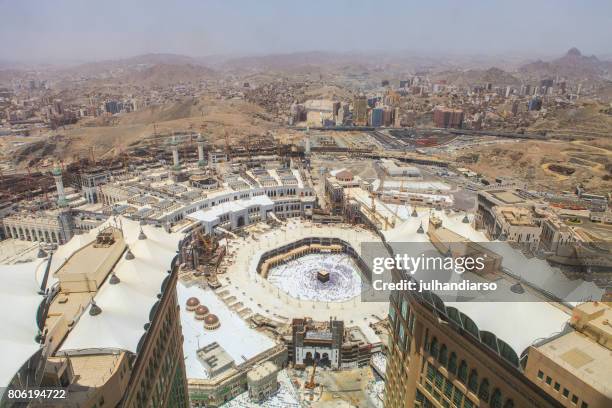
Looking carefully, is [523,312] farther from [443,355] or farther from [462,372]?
[443,355]

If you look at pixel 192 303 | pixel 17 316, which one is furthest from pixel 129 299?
pixel 192 303

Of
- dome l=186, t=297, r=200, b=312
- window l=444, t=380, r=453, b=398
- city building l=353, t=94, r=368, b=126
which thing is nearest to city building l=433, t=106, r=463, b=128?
city building l=353, t=94, r=368, b=126

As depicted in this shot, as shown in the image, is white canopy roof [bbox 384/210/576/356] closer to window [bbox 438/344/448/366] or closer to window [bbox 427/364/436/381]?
window [bbox 438/344/448/366]

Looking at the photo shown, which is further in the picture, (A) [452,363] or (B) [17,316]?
(A) [452,363]

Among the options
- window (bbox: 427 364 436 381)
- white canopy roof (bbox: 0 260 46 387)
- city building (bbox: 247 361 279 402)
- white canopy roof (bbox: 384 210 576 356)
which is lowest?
city building (bbox: 247 361 279 402)

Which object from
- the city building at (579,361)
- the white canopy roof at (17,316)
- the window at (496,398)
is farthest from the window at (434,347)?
the white canopy roof at (17,316)

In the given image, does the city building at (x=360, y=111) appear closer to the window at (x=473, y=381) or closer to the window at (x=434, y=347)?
the window at (x=434, y=347)
